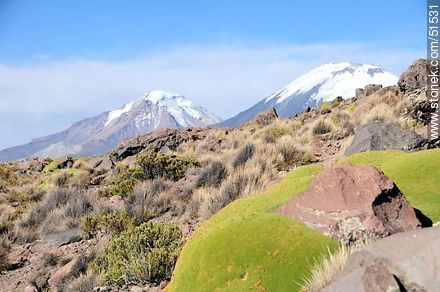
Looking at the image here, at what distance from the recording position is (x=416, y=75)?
2173cm

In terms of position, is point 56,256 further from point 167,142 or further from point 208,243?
point 167,142

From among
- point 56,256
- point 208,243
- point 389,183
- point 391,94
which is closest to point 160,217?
point 56,256

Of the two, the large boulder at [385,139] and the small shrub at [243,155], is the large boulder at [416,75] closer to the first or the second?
the small shrub at [243,155]

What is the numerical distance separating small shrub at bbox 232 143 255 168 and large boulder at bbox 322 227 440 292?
13.1 metres

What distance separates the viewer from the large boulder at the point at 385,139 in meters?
12.3

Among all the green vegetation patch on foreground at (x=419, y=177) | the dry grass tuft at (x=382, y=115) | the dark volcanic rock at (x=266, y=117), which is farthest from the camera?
the dark volcanic rock at (x=266, y=117)

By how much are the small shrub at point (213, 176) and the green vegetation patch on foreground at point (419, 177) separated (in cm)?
790

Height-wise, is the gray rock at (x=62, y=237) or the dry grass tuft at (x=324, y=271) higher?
the dry grass tuft at (x=324, y=271)

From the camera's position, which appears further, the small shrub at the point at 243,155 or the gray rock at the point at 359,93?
the gray rock at the point at 359,93

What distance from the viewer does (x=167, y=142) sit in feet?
98.2

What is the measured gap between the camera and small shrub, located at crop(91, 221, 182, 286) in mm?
9234

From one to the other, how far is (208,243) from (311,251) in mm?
1384

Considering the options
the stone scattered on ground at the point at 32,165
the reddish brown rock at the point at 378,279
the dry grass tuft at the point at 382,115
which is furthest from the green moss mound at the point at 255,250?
the stone scattered on ground at the point at 32,165

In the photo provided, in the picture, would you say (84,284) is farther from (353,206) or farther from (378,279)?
(378,279)
